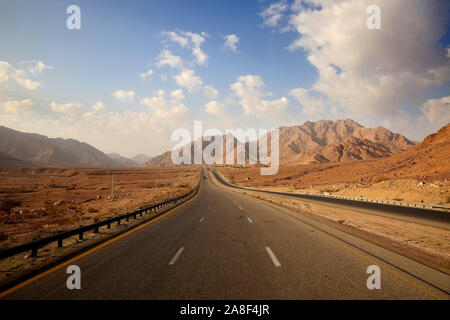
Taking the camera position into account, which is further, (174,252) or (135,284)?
(174,252)

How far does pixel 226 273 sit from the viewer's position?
562cm

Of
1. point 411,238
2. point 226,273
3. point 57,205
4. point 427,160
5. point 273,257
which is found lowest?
point 57,205

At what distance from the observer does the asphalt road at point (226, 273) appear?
15.1 feet

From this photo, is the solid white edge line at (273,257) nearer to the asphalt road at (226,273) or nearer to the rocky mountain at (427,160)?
the asphalt road at (226,273)

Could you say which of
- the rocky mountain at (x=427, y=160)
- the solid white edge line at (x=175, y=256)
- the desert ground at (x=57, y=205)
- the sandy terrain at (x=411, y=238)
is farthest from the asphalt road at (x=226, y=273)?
the rocky mountain at (x=427, y=160)

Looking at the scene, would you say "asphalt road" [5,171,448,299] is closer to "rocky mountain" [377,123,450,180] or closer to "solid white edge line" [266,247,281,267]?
"solid white edge line" [266,247,281,267]

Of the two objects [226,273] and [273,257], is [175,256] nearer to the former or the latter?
[226,273]

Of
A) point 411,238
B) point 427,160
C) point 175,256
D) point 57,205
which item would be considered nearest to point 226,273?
point 175,256

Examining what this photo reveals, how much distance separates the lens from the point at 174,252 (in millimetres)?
7406

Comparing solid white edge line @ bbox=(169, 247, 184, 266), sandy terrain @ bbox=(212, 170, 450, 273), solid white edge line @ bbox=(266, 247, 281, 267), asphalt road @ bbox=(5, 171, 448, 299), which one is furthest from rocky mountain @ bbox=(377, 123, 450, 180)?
solid white edge line @ bbox=(169, 247, 184, 266)

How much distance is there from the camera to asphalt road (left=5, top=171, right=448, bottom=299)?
4.62 metres
